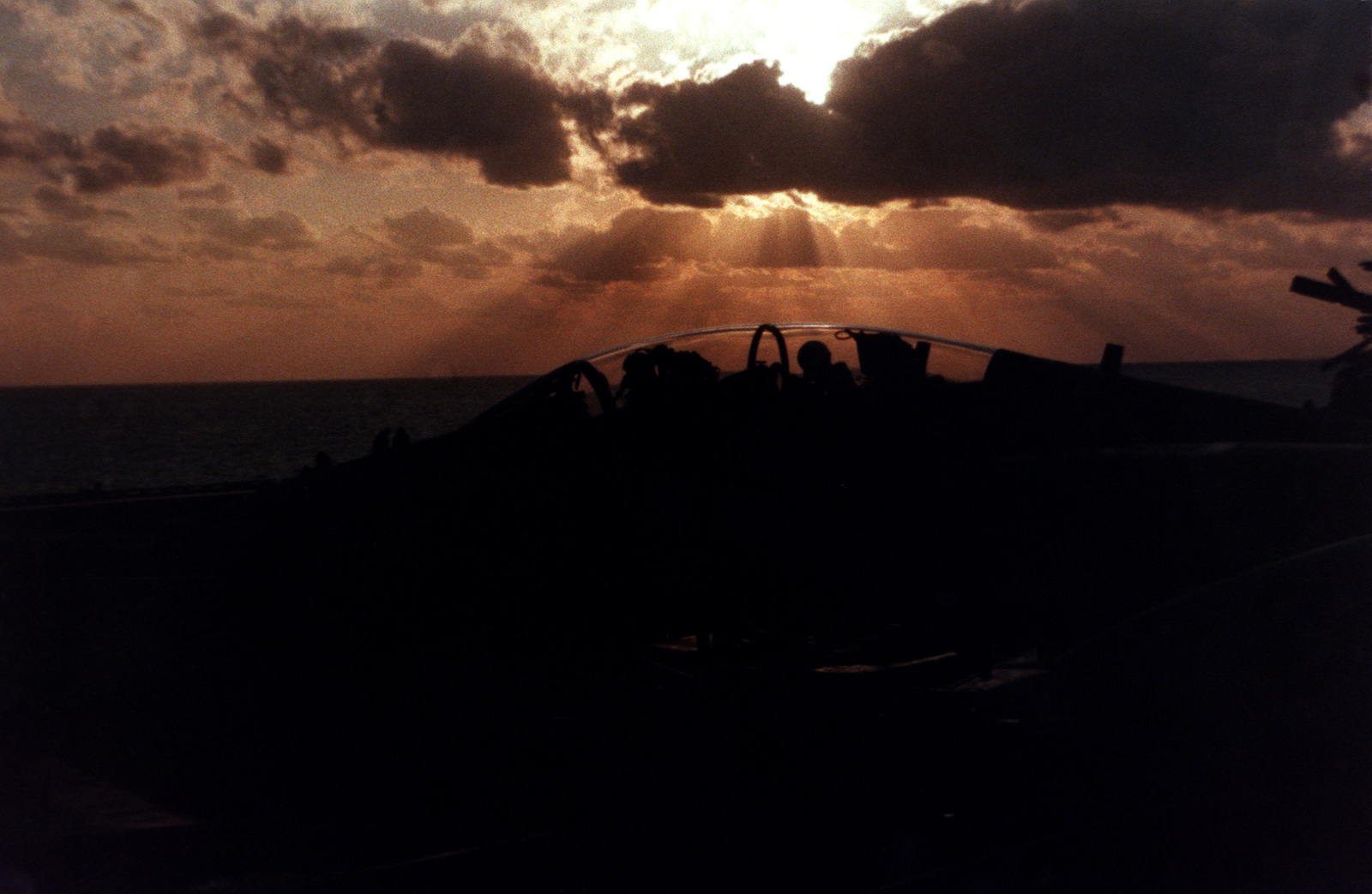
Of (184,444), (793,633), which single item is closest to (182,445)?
(184,444)

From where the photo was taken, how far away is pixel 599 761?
481 cm

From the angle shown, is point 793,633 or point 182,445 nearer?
point 793,633

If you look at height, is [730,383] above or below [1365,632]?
above

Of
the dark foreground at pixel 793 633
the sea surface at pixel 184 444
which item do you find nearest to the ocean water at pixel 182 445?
the sea surface at pixel 184 444

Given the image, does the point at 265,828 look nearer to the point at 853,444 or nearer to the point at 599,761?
the point at 599,761

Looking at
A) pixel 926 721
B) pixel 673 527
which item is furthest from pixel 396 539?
pixel 926 721

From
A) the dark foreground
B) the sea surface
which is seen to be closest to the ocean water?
the sea surface

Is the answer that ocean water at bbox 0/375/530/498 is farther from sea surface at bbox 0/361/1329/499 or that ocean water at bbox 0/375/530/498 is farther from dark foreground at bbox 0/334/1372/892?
dark foreground at bbox 0/334/1372/892

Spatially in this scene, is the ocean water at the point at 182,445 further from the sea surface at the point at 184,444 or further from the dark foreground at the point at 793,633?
the dark foreground at the point at 793,633

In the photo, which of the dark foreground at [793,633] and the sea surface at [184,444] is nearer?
the dark foreground at [793,633]

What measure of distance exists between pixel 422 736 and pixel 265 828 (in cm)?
127

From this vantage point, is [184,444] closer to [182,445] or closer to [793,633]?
[182,445]

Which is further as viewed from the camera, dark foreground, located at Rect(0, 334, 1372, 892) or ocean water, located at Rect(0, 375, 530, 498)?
ocean water, located at Rect(0, 375, 530, 498)

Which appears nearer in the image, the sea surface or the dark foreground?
the dark foreground
